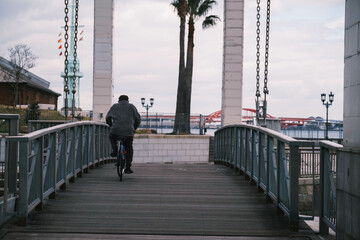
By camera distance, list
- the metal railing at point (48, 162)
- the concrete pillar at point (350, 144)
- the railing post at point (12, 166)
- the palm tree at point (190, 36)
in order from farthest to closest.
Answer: the palm tree at point (190, 36)
the railing post at point (12, 166)
the metal railing at point (48, 162)
the concrete pillar at point (350, 144)

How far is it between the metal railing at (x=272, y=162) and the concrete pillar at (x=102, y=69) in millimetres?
15066

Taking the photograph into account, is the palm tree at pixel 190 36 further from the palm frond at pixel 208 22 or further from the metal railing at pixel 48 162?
the metal railing at pixel 48 162

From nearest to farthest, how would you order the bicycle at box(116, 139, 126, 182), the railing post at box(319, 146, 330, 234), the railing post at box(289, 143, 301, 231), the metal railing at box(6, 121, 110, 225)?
1. the railing post at box(319, 146, 330, 234)
2. the metal railing at box(6, 121, 110, 225)
3. the railing post at box(289, 143, 301, 231)
4. the bicycle at box(116, 139, 126, 182)

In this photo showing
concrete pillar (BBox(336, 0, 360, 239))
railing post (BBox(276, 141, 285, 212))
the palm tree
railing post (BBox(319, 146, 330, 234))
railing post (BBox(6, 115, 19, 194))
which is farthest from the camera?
the palm tree

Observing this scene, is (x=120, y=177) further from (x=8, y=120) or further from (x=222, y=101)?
(x=222, y=101)

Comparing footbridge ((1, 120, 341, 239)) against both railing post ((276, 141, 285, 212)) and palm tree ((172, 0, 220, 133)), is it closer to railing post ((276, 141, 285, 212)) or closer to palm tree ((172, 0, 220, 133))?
railing post ((276, 141, 285, 212))

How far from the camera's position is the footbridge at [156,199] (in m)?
6.32

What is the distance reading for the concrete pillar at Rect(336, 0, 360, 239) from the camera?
202 inches

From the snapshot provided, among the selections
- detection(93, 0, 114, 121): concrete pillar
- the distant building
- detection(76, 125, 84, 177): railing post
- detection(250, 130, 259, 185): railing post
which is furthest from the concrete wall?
the distant building

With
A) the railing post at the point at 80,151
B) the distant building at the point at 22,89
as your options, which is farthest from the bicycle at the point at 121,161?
the distant building at the point at 22,89

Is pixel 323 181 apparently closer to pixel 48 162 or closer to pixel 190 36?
pixel 48 162

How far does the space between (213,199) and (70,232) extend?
2.83 metres

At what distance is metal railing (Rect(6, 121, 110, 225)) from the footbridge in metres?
0.01

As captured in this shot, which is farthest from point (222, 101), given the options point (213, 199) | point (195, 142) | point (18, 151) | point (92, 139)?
point (18, 151)
